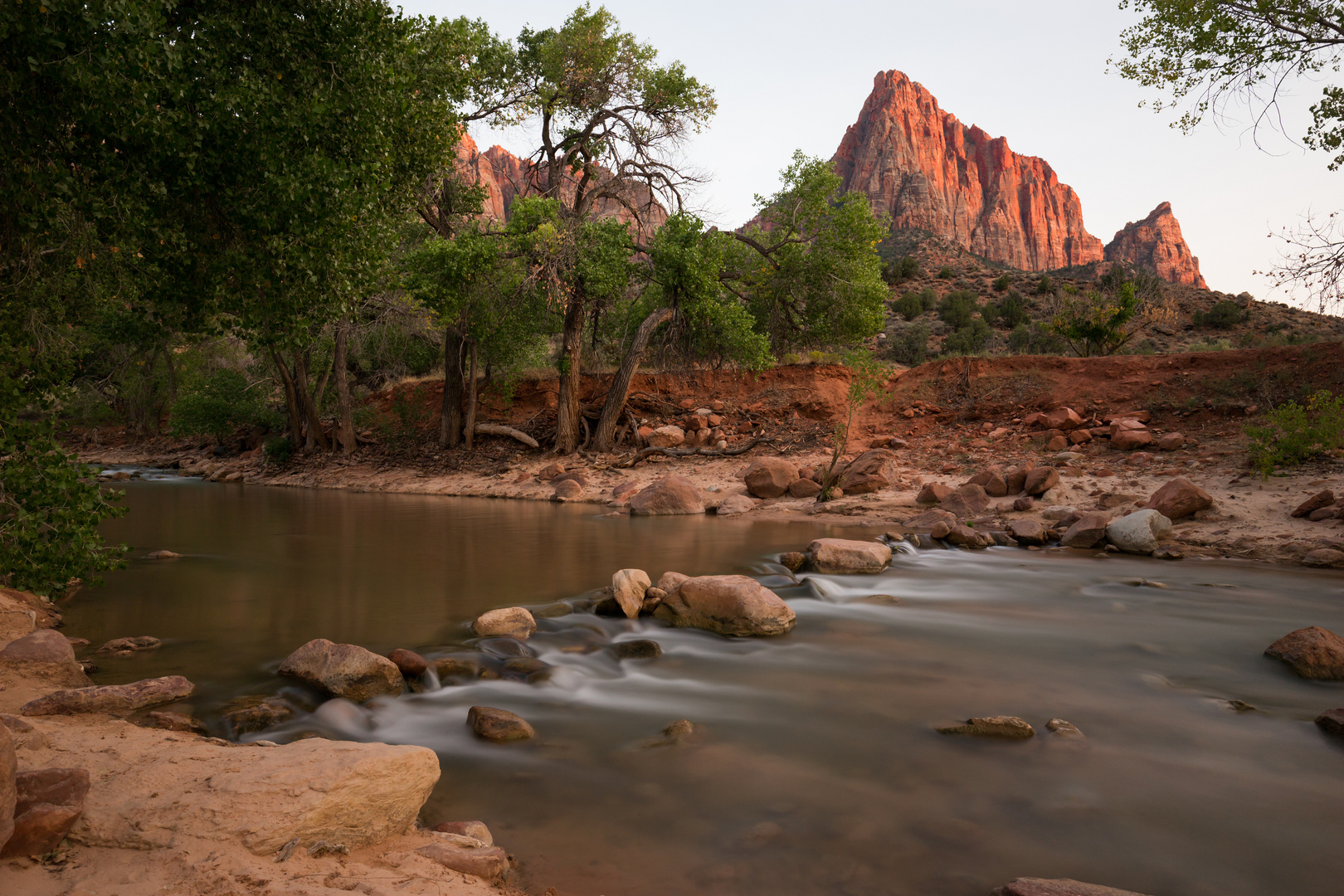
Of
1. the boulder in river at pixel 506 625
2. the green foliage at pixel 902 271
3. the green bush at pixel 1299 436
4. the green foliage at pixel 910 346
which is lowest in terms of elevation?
the boulder in river at pixel 506 625

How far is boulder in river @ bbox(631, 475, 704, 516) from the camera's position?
15805 millimetres

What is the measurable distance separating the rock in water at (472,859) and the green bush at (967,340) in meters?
32.0

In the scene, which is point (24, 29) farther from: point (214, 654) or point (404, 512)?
point (404, 512)

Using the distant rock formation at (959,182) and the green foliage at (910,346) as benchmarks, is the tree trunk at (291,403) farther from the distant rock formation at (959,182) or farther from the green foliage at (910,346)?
the distant rock formation at (959,182)

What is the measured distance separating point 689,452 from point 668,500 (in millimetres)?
4746

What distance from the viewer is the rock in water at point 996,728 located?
15.0 feet

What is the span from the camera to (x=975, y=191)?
11675 cm

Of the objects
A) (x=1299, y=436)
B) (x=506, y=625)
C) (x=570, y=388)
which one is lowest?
(x=506, y=625)

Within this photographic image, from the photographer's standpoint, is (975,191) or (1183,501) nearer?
(1183,501)

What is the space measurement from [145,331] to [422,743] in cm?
3088

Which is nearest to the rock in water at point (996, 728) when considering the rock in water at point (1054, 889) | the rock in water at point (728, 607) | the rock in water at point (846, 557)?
the rock in water at point (1054, 889)

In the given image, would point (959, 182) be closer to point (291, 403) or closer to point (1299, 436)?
point (291, 403)

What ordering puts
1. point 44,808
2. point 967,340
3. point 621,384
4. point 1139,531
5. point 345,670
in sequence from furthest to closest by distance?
point 967,340, point 621,384, point 1139,531, point 345,670, point 44,808

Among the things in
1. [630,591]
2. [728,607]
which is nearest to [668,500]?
[630,591]
